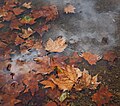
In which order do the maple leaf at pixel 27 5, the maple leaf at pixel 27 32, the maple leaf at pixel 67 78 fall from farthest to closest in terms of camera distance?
the maple leaf at pixel 27 5
the maple leaf at pixel 27 32
the maple leaf at pixel 67 78

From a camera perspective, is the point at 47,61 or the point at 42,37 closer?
the point at 47,61

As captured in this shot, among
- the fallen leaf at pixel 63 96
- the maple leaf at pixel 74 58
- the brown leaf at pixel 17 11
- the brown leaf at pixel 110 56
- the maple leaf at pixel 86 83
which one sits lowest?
the fallen leaf at pixel 63 96

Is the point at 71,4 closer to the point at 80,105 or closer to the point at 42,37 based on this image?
the point at 42,37

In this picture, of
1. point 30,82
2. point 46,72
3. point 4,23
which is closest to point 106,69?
point 46,72

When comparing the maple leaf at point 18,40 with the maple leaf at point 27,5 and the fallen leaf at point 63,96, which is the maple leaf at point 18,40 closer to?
the maple leaf at point 27,5

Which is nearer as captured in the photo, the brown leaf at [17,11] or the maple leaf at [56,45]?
the maple leaf at [56,45]

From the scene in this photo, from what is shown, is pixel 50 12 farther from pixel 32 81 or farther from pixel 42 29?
pixel 32 81

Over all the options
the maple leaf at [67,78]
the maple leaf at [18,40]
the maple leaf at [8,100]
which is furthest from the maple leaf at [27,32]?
the maple leaf at [8,100]

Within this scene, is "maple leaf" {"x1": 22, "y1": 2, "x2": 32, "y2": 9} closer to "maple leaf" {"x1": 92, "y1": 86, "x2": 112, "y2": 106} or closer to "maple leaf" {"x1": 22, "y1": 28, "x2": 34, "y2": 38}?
"maple leaf" {"x1": 22, "y1": 28, "x2": 34, "y2": 38}
